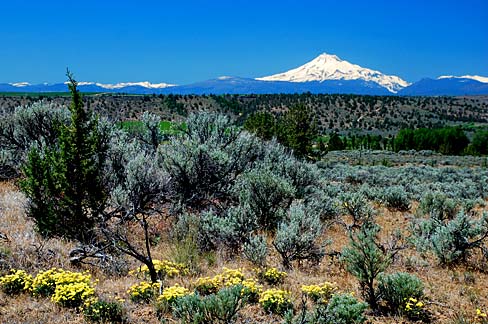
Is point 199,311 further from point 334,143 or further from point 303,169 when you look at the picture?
point 334,143

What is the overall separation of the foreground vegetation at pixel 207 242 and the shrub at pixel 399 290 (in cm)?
2

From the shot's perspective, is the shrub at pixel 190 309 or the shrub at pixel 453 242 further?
the shrub at pixel 453 242

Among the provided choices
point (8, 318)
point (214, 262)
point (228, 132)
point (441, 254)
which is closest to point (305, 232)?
point (214, 262)

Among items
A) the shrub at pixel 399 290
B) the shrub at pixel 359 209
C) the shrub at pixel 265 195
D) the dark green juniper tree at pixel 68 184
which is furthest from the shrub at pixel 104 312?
the shrub at pixel 359 209

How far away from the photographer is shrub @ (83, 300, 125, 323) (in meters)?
5.34

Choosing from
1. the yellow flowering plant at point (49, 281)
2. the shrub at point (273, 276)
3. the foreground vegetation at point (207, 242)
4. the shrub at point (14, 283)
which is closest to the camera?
the foreground vegetation at point (207, 242)

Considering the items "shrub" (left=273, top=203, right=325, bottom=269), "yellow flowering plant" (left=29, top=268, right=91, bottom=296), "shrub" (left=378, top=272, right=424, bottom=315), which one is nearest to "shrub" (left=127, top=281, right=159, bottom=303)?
"yellow flowering plant" (left=29, top=268, right=91, bottom=296)

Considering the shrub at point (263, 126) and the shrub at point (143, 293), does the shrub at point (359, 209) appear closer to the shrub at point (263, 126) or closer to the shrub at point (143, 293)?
the shrub at point (143, 293)

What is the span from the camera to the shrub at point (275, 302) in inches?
225

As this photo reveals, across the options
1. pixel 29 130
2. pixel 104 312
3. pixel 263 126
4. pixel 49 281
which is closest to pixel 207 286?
pixel 104 312

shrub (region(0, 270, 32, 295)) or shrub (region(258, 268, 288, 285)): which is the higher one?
shrub (region(0, 270, 32, 295))

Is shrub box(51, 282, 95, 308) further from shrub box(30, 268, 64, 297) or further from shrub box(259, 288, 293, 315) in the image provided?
shrub box(259, 288, 293, 315)

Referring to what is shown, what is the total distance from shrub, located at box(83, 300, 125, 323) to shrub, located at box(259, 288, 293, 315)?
6.70 ft

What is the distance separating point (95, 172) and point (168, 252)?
2.79m
